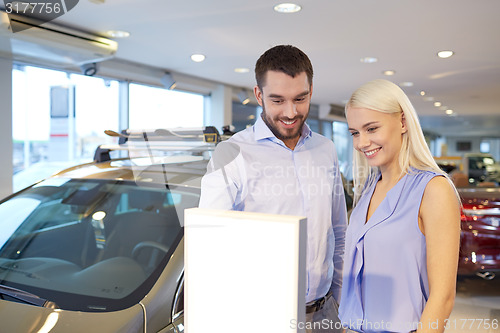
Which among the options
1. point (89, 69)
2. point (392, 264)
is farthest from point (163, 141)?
point (89, 69)

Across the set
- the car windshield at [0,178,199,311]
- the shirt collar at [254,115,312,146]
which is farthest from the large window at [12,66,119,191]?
the shirt collar at [254,115,312,146]

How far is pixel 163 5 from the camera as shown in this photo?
355cm

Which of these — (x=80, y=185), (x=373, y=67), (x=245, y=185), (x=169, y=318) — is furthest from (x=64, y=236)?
(x=373, y=67)

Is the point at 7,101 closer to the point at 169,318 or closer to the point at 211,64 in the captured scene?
the point at 211,64

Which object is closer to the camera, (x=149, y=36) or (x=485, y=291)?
(x=485, y=291)

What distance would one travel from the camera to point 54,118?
5605 millimetres

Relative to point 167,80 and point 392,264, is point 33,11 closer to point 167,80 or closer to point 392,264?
point 167,80

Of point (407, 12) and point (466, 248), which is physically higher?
point (407, 12)

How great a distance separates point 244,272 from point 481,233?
3.67 m

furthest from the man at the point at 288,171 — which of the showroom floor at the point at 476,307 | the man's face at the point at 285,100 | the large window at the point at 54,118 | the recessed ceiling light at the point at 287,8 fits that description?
the large window at the point at 54,118

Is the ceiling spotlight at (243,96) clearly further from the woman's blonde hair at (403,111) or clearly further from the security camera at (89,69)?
the woman's blonde hair at (403,111)

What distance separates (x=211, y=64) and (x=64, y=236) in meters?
4.40

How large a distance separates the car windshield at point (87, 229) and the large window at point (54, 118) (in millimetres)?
3114

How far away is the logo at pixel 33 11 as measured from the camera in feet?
11.4
